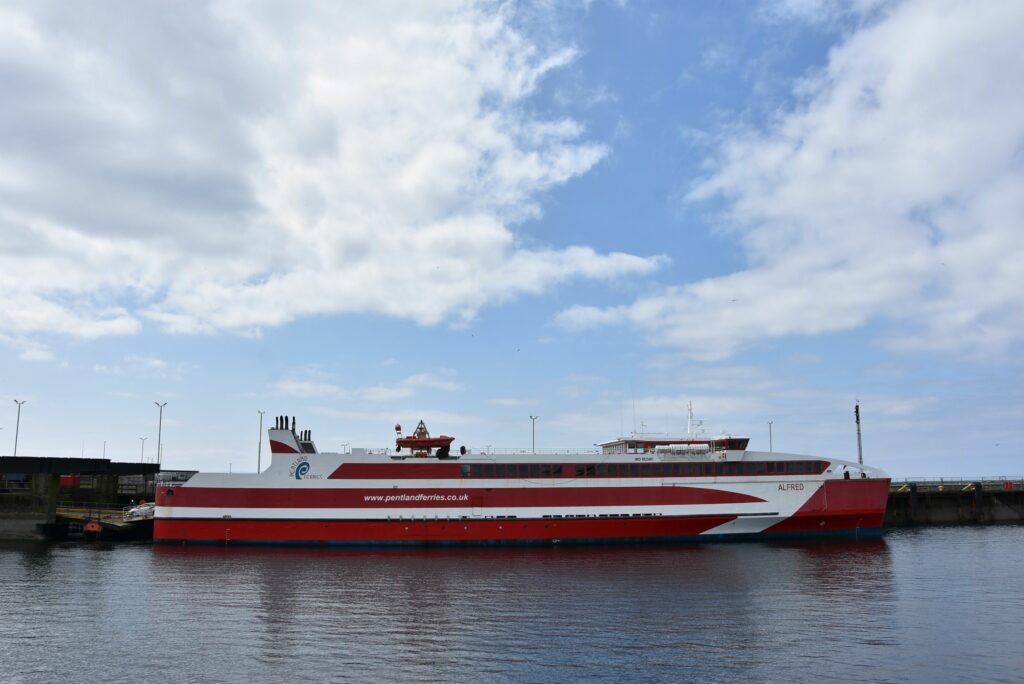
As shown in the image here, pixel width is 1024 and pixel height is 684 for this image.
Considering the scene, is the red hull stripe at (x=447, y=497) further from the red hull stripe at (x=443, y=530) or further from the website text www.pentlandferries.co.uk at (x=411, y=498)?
the red hull stripe at (x=443, y=530)

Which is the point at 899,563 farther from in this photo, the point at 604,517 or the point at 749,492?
the point at 604,517

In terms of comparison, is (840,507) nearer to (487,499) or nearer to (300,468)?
(487,499)

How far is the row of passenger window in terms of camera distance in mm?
45938

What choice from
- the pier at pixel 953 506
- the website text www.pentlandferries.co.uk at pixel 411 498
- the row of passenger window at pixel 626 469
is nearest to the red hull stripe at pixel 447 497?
the website text www.pentlandferries.co.uk at pixel 411 498

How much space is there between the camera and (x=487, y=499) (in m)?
45.5

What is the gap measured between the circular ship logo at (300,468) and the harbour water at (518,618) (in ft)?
19.9

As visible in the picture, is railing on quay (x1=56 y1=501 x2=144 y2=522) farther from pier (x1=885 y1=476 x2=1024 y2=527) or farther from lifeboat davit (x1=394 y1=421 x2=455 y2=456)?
pier (x1=885 y1=476 x2=1024 y2=527)

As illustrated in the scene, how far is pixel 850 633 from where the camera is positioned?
2305 cm

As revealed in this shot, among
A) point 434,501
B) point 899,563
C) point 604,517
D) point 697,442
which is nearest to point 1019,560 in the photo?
point 899,563

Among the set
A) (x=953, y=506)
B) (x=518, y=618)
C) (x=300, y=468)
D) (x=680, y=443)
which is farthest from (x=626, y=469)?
(x=953, y=506)

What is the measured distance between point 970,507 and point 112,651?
2933 inches

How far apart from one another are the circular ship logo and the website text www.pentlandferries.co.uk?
14.4 ft

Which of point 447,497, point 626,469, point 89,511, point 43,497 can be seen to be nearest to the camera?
point 447,497

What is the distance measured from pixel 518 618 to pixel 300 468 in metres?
25.0
